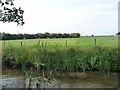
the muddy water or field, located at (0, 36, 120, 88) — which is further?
field, located at (0, 36, 120, 88)

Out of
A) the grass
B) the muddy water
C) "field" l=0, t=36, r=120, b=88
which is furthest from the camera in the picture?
the grass

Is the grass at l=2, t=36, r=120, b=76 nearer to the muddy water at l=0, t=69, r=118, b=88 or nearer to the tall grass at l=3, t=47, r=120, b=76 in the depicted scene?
the tall grass at l=3, t=47, r=120, b=76

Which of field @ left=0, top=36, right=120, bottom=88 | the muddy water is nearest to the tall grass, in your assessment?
field @ left=0, top=36, right=120, bottom=88

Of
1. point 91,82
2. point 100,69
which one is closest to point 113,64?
point 100,69

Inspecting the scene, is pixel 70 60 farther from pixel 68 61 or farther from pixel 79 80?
pixel 79 80

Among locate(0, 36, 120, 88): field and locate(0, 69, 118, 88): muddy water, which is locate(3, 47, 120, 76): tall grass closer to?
locate(0, 36, 120, 88): field

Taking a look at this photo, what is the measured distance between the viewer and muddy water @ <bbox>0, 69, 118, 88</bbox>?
11.1 meters

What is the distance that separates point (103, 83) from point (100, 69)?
231 centimetres

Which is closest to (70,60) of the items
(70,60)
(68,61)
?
(70,60)

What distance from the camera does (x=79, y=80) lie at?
12.4 m

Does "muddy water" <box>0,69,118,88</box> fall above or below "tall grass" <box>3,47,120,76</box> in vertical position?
below

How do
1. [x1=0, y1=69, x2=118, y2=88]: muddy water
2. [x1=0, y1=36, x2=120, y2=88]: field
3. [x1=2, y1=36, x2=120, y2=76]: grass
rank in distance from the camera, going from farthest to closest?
[x1=2, y1=36, x2=120, y2=76]: grass, [x1=0, y1=36, x2=120, y2=88]: field, [x1=0, y1=69, x2=118, y2=88]: muddy water

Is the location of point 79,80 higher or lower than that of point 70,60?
lower

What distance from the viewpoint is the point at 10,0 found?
36.4 ft
